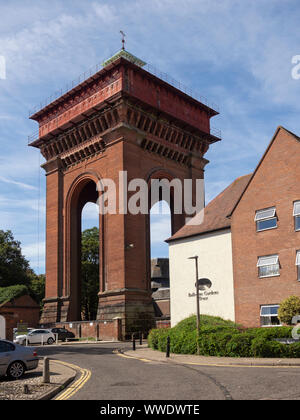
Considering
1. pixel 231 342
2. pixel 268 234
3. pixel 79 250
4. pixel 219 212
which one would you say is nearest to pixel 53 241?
pixel 79 250

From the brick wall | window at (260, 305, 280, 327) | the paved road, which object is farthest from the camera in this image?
the brick wall

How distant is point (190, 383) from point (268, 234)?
58.8 feet

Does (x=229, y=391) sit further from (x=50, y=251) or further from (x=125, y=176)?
(x=50, y=251)

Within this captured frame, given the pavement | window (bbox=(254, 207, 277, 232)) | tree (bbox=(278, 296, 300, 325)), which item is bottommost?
the pavement

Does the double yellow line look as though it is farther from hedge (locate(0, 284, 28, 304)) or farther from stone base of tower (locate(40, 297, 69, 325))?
hedge (locate(0, 284, 28, 304))

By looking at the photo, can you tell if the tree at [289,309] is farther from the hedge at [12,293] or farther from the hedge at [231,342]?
the hedge at [12,293]

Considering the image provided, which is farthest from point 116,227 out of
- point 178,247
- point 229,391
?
point 229,391

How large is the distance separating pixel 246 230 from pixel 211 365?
13.7m

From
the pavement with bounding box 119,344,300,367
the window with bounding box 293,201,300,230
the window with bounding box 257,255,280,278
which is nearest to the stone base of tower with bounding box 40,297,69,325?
the window with bounding box 257,255,280,278

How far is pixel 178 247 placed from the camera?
37.2 m

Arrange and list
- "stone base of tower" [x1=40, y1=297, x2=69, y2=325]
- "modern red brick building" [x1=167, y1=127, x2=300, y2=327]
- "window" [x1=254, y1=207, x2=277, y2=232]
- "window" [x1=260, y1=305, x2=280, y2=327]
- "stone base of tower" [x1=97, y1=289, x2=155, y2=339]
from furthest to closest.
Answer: "stone base of tower" [x1=40, y1=297, x2=69, y2=325] → "stone base of tower" [x1=97, y1=289, x2=155, y2=339] → "window" [x1=254, y1=207, x2=277, y2=232] → "modern red brick building" [x1=167, y1=127, x2=300, y2=327] → "window" [x1=260, y1=305, x2=280, y2=327]

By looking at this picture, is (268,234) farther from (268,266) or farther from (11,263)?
(11,263)

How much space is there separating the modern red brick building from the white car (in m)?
14.7

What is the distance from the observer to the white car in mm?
40831
